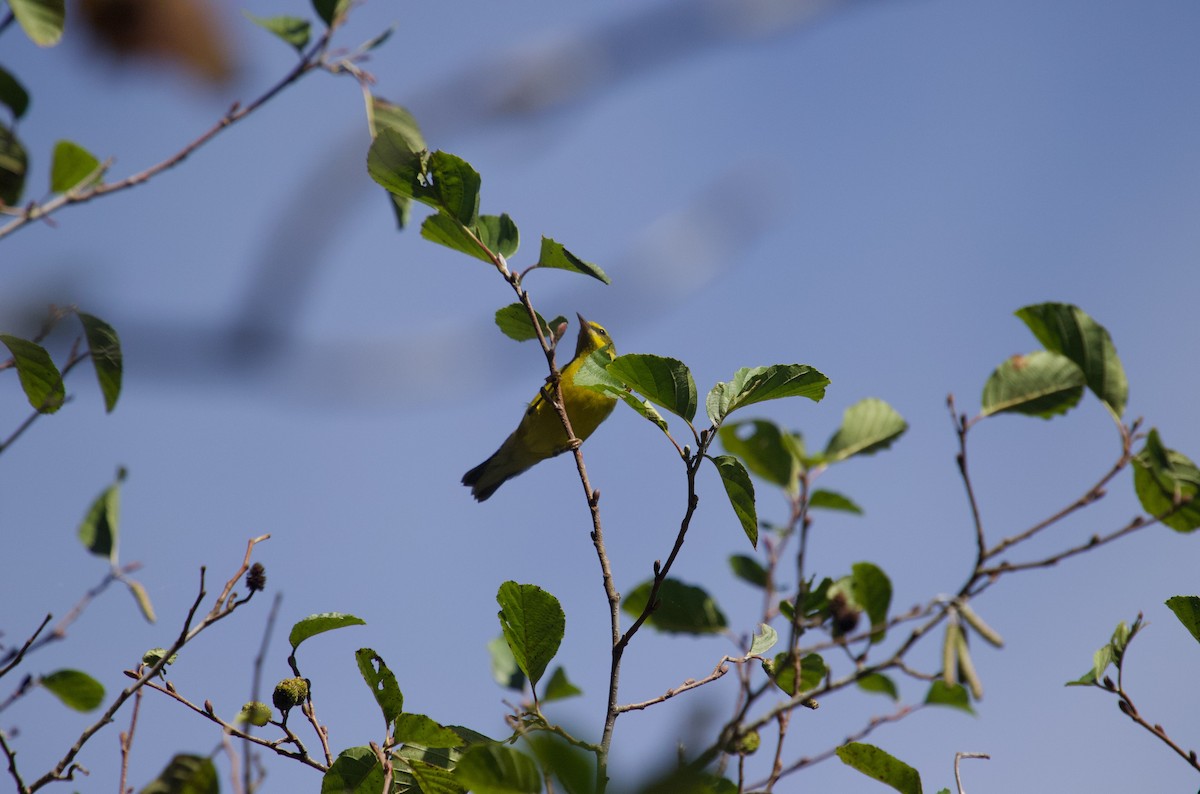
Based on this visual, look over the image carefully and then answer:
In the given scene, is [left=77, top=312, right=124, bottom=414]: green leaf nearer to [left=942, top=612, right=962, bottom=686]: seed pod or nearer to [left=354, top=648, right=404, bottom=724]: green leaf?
[left=354, top=648, right=404, bottom=724]: green leaf

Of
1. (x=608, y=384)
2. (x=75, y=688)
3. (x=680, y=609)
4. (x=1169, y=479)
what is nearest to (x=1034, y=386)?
(x=1169, y=479)

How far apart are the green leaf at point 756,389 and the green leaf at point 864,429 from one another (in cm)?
32

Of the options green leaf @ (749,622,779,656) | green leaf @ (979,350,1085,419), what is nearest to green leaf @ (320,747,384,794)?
green leaf @ (749,622,779,656)

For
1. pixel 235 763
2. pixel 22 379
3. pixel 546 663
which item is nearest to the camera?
pixel 235 763

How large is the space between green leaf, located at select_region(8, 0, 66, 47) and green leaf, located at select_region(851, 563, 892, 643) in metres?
2.76

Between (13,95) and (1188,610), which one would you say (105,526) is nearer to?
(13,95)

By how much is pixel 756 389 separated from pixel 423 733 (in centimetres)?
127

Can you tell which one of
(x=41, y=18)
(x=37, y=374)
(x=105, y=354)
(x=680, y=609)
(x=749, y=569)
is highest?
(x=41, y=18)

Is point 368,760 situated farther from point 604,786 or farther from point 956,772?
point 956,772

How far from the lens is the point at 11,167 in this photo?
2.84 m

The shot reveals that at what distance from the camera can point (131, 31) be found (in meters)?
1.72

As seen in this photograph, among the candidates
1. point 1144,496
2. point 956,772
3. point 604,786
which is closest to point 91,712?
point 604,786

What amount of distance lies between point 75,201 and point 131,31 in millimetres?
1339

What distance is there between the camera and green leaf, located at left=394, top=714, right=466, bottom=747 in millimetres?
2467
